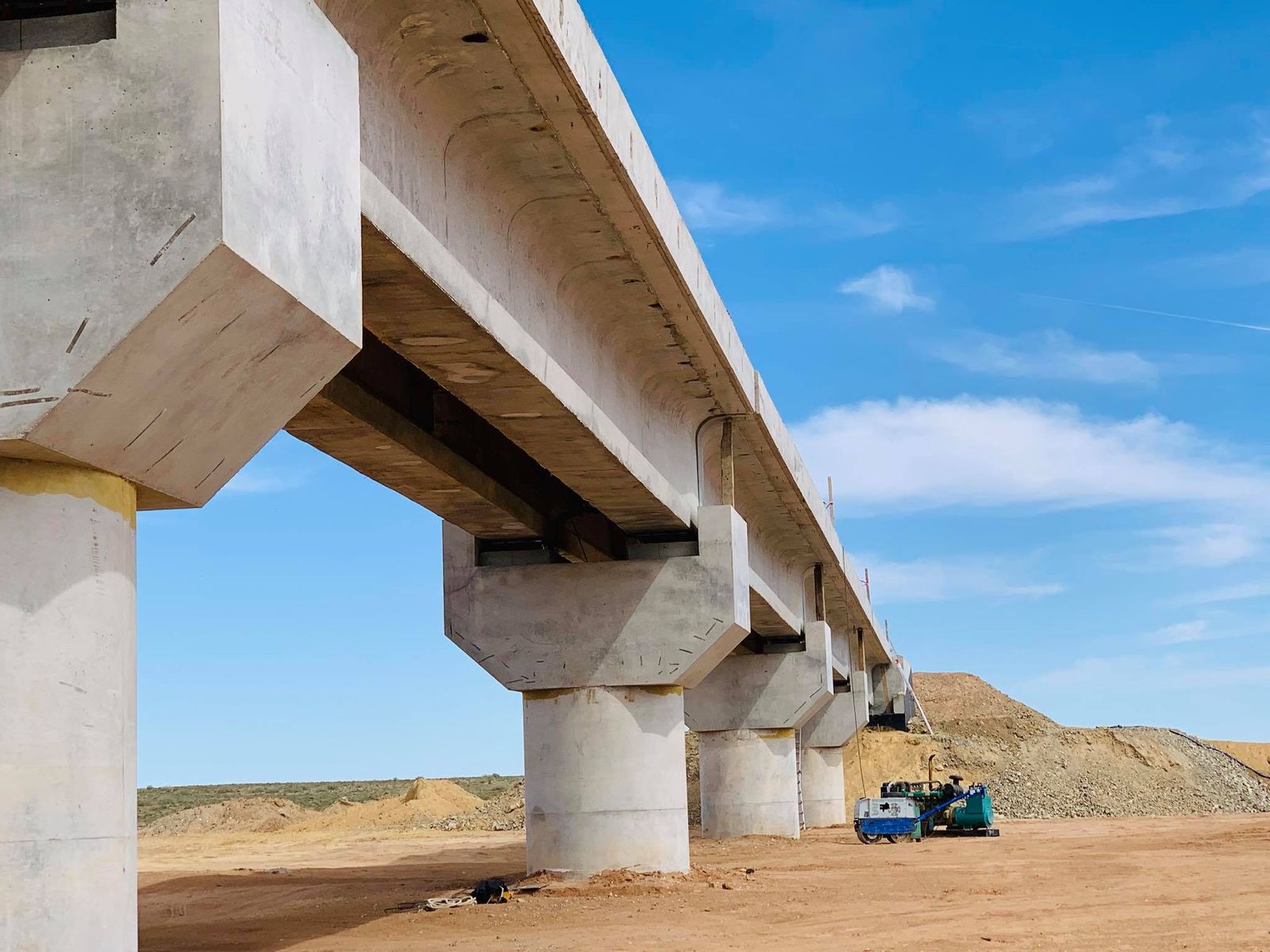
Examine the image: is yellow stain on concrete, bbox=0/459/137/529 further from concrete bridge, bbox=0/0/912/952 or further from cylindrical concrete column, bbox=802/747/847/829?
cylindrical concrete column, bbox=802/747/847/829

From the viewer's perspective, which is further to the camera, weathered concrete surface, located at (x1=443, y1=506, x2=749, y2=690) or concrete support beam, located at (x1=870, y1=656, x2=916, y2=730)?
concrete support beam, located at (x1=870, y1=656, x2=916, y2=730)

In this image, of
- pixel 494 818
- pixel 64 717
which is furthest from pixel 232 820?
pixel 64 717

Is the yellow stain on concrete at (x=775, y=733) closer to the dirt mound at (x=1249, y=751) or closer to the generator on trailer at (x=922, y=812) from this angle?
the generator on trailer at (x=922, y=812)

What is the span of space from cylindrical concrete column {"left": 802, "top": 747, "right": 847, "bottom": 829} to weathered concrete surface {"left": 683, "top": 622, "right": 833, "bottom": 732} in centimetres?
1334

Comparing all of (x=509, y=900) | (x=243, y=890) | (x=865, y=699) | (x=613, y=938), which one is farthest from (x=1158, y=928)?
(x=865, y=699)

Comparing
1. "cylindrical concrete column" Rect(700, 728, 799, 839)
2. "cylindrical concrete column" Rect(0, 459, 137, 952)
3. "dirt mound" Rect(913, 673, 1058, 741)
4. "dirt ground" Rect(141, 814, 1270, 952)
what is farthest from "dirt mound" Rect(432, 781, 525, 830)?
"cylindrical concrete column" Rect(0, 459, 137, 952)

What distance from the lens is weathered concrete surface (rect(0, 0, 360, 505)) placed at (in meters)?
6.43

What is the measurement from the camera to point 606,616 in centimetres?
1834

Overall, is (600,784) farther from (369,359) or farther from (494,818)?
(494,818)

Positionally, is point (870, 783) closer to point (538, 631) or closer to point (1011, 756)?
point (1011, 756)

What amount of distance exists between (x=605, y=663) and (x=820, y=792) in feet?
91.6

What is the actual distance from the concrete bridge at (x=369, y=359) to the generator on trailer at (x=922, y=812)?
13.2 meters

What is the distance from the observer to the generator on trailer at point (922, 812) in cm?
3076

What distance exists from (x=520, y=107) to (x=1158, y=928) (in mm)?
9308
